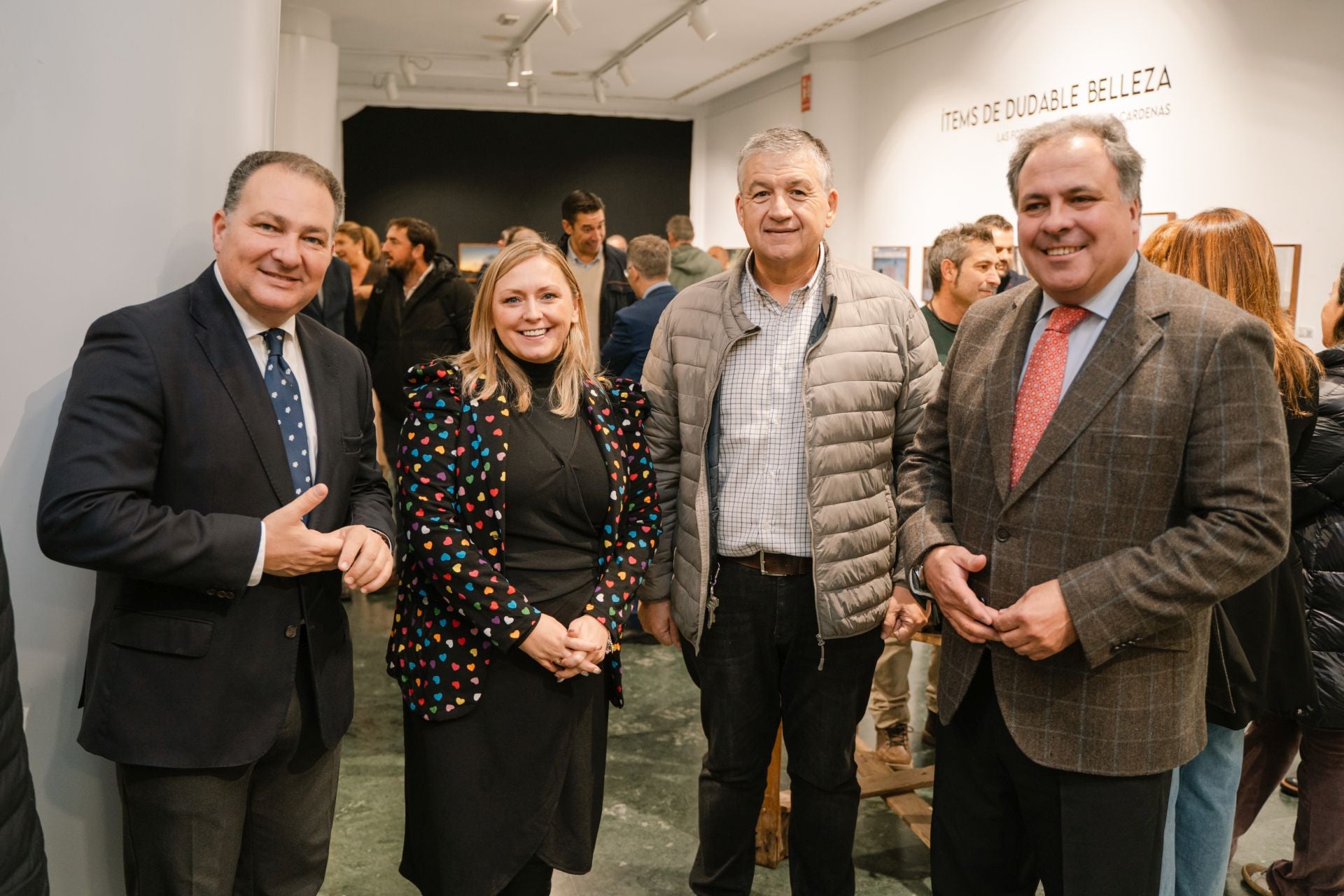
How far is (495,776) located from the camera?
212cm

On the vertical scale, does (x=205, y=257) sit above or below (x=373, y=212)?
below

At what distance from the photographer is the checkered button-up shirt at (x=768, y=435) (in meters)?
2.34

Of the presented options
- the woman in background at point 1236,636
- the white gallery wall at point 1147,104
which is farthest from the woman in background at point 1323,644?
the white gallery wall at point 1147,104

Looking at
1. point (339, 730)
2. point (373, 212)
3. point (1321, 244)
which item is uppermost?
point (373, 212)

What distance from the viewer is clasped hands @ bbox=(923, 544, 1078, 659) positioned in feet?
5.39

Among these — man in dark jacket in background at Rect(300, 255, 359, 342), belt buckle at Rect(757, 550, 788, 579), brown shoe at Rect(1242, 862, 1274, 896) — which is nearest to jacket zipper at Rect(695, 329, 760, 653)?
belt buckle at Rect(757, 550, 788, 579)

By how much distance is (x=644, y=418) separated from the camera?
→ 231 cm

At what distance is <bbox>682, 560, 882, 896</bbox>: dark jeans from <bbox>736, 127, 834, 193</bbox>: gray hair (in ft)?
3.07

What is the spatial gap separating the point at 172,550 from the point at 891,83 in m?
8.42

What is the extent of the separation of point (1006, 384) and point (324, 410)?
1264 mm

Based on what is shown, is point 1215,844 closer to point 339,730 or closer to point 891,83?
point 339,730

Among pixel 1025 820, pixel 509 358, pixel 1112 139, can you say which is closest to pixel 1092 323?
pixel 1112 139

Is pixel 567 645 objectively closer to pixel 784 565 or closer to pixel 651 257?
pixel 784 565

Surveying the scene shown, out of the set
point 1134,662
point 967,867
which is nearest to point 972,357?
point 1134,662
